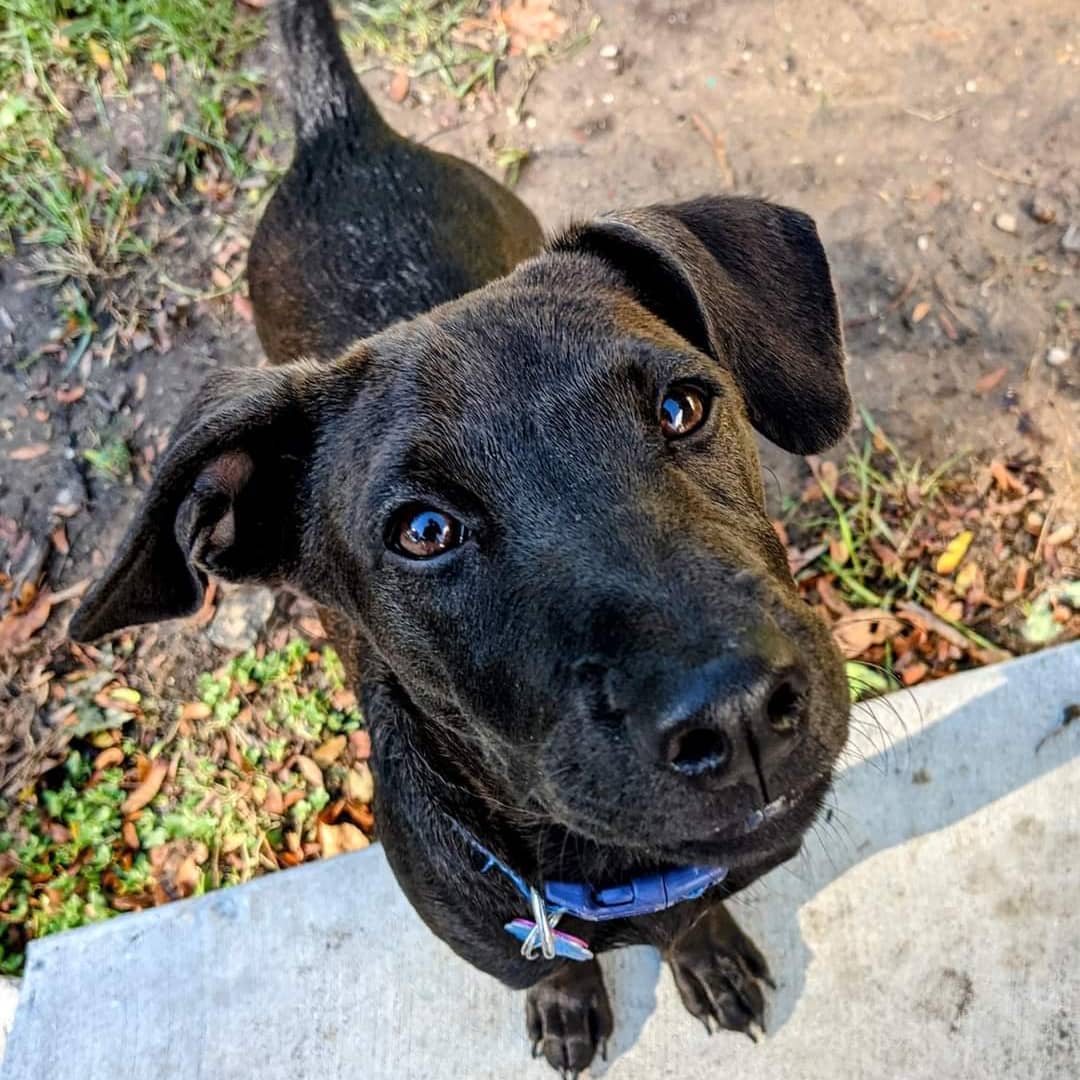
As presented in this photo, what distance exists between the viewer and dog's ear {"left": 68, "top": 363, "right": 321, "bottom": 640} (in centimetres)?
222

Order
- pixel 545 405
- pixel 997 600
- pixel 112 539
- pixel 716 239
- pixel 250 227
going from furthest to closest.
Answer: pixel 250 227
pixel 112 539
pixel 997 600
pixel 716 239
pixel 545 405

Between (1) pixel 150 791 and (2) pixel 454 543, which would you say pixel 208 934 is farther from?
(2) pixel 454 543

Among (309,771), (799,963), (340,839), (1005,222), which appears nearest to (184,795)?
(309,771)

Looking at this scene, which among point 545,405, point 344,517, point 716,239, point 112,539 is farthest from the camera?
point 112,539

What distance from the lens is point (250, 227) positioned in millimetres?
5270

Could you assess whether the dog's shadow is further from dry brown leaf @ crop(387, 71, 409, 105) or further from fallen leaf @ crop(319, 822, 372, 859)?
dry brown leaf @ crop(387, 71, 409, 105)

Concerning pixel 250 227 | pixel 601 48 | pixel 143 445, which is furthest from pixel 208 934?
pixel 601 48

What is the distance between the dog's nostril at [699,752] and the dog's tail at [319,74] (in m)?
2.99

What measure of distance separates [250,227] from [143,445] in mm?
1348

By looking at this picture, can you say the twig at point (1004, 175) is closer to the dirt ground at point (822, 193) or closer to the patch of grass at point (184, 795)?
the dirt ground at point (822, 193)

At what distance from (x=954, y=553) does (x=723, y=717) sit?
291 cm

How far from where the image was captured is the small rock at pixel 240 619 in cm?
434

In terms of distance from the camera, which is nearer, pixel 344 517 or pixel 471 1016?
pixel 344 517

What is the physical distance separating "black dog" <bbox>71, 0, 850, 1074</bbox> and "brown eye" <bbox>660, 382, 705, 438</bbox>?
13 millimetres
